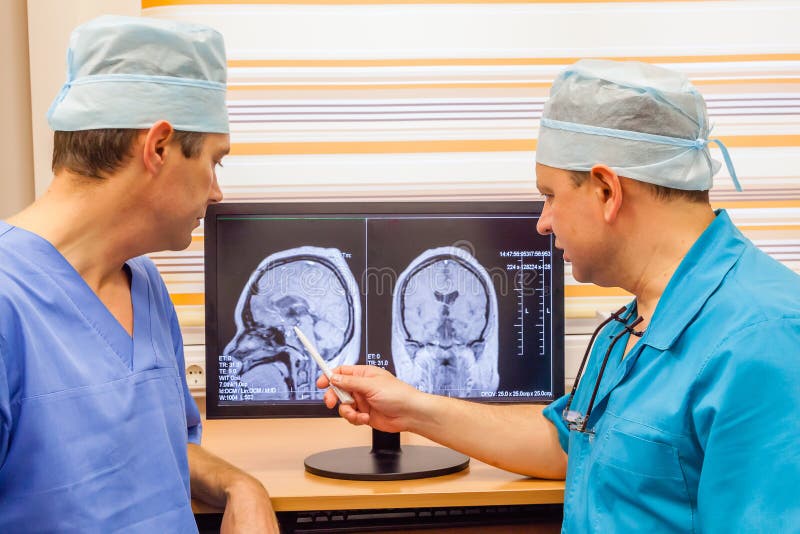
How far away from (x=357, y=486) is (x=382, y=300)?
1.45 feet

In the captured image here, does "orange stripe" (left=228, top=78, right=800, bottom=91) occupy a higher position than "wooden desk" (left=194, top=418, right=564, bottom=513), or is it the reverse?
"orange stripe" (left=228, top=78, right=800, bottom=91)

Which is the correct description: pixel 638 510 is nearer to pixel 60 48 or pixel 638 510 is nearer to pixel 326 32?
pixel 326 32

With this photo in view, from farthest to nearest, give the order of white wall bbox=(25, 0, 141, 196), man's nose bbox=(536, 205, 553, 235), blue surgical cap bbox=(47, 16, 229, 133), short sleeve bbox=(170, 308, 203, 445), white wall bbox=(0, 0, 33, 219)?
white wall bbox=(0, 0, 33, 219), white wall bbox=(25, 0, 141, 196), short sleeve bbox=(170, 308, 203, 445), man's nose bbox=(536, 205, 553, 235), blue surgical cap bbox=(47, 16, 229, 133)

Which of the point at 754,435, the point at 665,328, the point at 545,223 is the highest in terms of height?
the point at 545,223

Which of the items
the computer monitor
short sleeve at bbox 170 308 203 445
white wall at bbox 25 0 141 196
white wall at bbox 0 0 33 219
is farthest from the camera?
white wall at bbox 0 0 33 219

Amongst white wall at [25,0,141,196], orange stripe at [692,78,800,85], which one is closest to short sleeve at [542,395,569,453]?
orange stripe at [692,78,800,85]

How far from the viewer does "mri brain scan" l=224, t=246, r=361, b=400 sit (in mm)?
2033

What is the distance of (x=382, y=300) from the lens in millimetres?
2053

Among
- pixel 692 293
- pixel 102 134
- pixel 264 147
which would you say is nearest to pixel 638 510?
pixel 692 293

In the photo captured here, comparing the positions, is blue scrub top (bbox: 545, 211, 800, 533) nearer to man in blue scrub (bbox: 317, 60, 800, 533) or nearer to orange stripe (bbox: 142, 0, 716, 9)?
man in blue scrub (bbox: 317, 60, 800, 533)

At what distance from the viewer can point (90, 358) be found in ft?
4.54

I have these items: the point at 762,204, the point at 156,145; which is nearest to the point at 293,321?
the point at 156,145

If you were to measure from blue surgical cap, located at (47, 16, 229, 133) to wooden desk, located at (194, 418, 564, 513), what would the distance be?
2.39 feet

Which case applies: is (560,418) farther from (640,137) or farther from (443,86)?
(443,86)
